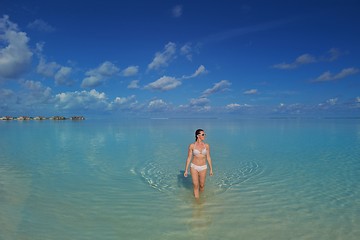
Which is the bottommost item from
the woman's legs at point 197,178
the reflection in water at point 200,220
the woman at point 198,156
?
the reflection in water at point 200,220

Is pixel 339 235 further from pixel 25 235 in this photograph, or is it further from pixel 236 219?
pixel 25 235

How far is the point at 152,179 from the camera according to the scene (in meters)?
11.2

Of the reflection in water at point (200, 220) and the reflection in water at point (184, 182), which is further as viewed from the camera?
the reflection in water at point (184, 182)

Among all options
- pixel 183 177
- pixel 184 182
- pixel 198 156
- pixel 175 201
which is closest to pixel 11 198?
pixel 175 201

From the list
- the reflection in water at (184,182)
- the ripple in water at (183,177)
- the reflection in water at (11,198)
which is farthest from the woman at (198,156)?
the reflection in water at (11,198)

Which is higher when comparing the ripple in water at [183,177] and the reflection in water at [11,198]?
the reflection in water at [11,198]

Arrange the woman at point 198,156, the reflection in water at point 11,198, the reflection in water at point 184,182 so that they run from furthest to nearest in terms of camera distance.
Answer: the reflection in water at point 184,182 < the woman at point 198,156 < the reflection in water at point 11,198

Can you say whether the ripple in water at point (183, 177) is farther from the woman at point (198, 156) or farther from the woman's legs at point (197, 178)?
the woman at point (198, 156)

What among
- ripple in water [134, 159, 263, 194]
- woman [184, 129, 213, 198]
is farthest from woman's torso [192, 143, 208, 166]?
ripple in water [134, 159, 263, 194]

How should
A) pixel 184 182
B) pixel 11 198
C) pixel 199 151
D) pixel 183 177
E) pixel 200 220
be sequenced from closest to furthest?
pixel 200 220, pixel 199 151, pixel 11 198, pixel 184 182, pixel 183 177

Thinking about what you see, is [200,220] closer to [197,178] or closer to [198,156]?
[197,178]

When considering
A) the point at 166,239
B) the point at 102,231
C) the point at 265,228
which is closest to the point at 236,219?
the point at 265,228

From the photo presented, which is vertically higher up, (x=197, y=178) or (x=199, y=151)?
(x=199, y=151)

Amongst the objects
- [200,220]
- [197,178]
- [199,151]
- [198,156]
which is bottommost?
[200,220]
